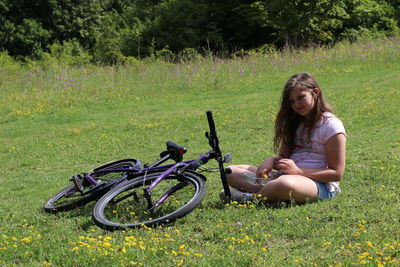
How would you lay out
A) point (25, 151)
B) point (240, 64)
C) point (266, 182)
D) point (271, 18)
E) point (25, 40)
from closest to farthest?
point (266, 182)
point (25, 151)
point (240, 64)
point (271, 18)
point (25, 40)

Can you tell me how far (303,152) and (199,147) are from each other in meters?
4.53

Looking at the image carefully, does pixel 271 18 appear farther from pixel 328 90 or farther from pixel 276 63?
pixel 328 90

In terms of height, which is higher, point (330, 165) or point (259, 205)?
point (330, 165)

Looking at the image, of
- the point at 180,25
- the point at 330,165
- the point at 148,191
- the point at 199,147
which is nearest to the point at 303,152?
the point at 330,165

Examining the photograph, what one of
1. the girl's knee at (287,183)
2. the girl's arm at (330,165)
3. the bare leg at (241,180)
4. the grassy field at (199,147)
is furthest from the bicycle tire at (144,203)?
the girl's arm at (330,165)

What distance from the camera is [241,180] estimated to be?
5828 mm

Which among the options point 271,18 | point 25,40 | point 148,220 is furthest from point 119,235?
point 25,40

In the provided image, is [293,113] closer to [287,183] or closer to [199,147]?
[287,183]

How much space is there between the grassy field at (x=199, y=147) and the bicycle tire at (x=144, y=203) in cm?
13

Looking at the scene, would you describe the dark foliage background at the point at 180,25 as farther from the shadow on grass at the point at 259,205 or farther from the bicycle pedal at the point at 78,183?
the shadow on grass at the point at 259,205

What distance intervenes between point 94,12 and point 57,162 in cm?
3173

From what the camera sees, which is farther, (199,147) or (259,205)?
(199,147)

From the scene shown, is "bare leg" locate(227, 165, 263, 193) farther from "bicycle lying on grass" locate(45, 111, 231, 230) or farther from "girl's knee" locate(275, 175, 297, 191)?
"girl's knee" locate(275, 175, 297, 191)

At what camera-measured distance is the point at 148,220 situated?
516 centimetres
